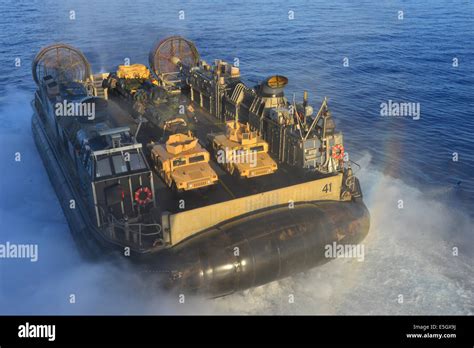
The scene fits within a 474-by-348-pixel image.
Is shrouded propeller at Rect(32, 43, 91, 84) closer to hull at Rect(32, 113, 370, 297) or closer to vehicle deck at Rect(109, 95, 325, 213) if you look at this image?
vehicle deck at Rect(109, 95, 325, 213)

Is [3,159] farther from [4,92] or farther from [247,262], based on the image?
[247,262]

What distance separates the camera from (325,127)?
567 inches

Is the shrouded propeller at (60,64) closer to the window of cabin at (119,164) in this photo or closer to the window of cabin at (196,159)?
the window of cabin at (119,164)

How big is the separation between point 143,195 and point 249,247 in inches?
129

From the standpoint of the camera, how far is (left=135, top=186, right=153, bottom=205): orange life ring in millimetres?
12531

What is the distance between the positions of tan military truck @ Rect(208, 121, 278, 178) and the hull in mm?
1628

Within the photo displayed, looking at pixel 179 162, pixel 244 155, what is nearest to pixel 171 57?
pixel 244 155

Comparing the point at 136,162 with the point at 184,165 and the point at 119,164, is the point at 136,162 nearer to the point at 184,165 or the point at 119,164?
the point at 119,164

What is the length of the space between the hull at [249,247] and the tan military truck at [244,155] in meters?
1.63

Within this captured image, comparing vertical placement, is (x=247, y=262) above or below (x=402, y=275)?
above

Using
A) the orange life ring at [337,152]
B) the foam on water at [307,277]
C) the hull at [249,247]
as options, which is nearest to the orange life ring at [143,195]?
the hull at [249,247]
